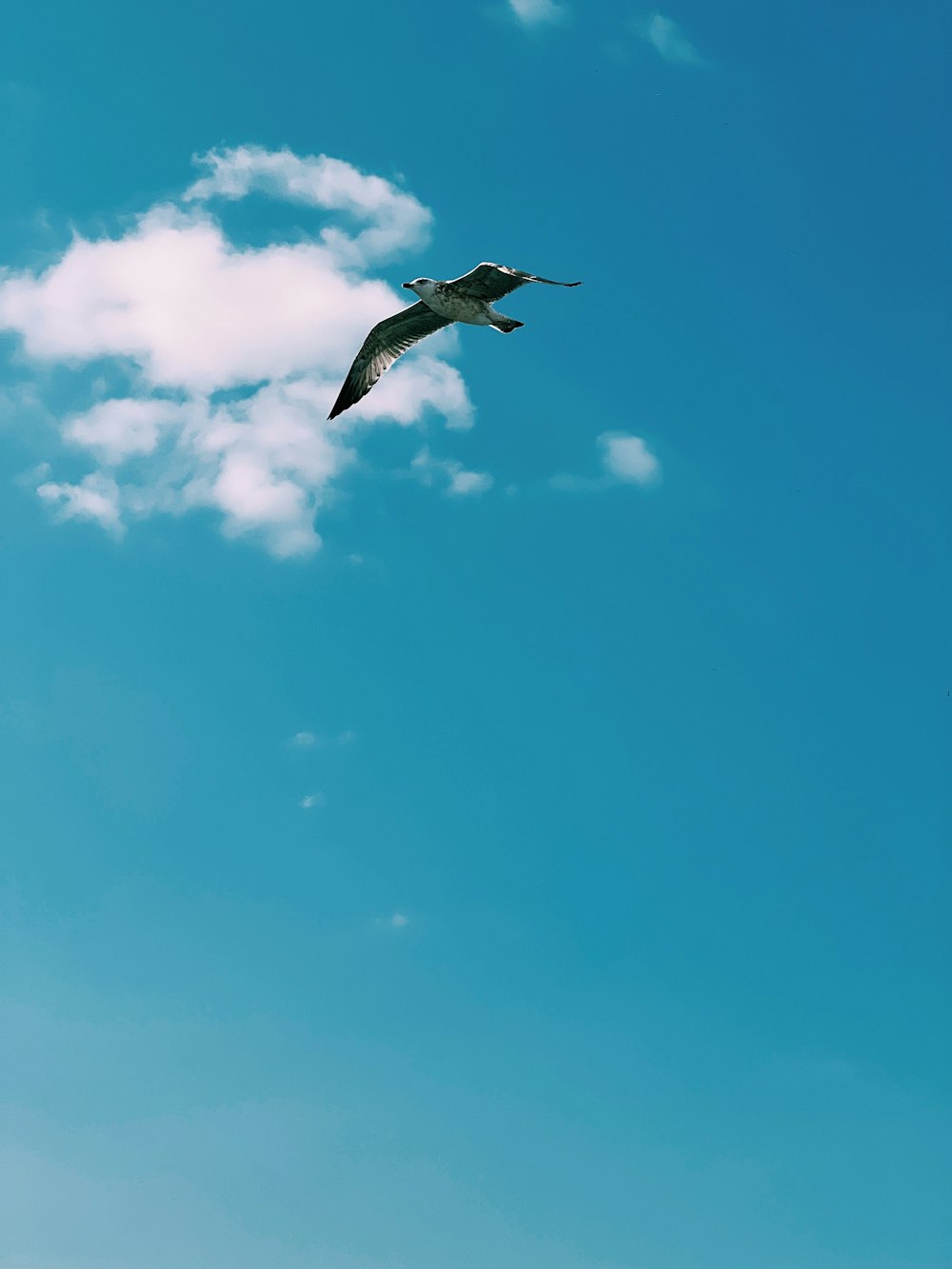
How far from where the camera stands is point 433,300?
25.9 meters

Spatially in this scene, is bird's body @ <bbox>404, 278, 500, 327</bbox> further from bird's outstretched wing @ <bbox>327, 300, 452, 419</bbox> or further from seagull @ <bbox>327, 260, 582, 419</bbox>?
bird's outstretched wing @ <bbox>327, 300, 452, 419</bbox>

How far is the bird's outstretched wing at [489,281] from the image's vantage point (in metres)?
23.8

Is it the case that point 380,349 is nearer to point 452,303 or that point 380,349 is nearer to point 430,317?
point 430,317

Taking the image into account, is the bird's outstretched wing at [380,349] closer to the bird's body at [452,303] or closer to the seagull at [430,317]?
the seagull at [430,317]

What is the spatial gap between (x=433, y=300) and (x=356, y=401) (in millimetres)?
3289

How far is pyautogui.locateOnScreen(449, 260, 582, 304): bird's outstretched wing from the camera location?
23.8 metres

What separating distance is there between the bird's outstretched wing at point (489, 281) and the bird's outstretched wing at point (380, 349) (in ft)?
8.13

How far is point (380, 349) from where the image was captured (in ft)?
92.1

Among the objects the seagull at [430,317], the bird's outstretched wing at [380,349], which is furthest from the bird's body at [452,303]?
the bird's outstretched wing at [380,349]

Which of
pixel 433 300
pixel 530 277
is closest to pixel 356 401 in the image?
pixel 433 300

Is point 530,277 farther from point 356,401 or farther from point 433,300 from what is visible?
point 356,401

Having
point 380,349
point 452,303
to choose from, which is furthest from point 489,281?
point 380,349

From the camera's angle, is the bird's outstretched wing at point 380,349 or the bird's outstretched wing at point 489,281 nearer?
the bird's outstretched wing at point 489,281

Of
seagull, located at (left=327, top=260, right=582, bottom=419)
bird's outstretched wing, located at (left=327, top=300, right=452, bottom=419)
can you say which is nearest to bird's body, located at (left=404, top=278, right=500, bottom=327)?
seagull, located at (left=327, top=260, right=582, bottom=419)
